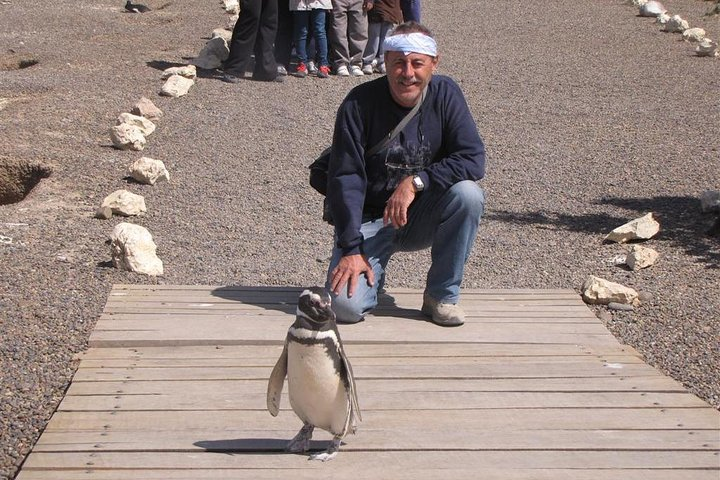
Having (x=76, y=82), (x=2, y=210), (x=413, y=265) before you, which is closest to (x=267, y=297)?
(x=413, y=265)

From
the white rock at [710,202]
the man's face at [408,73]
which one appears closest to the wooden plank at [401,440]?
the man's face at [408,73]

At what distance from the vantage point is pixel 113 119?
33.4ft

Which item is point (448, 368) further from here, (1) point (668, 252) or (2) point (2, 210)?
(2) point (2, 210)

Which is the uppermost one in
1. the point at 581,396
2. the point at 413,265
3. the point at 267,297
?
the point at 581,396

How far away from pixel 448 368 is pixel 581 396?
0.58 m

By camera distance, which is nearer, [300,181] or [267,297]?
[267,297]

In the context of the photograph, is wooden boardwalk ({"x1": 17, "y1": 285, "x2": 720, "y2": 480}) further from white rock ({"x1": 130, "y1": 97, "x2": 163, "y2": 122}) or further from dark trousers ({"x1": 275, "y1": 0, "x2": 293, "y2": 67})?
dark trousers ({"x1": 275, "y1": 0, "x2": 293, "y2": 67})

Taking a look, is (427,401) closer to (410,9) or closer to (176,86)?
(176,86)

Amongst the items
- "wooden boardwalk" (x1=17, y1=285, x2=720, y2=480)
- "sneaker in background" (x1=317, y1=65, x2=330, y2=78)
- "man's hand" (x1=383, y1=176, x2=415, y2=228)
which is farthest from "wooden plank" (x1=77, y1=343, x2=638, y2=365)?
"sneaker in background" (x1=317, y1=65, x2=330, y2=78)

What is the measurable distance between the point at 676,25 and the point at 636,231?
438 inches

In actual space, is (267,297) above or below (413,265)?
above

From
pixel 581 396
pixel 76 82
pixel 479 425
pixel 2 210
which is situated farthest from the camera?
pixel 76 82

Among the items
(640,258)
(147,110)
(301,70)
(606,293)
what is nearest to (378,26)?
(301,70)

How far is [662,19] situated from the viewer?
17.9 m
